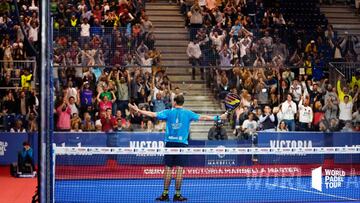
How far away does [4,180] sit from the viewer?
733 inches

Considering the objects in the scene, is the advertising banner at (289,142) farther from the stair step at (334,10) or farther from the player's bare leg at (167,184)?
the stair step at (334,10)

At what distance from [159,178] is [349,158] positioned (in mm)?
5172

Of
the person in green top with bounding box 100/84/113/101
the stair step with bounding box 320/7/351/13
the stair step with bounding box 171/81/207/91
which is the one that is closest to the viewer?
the stair step with bounding box 171/81/207/91

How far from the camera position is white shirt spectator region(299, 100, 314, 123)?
2145 cm

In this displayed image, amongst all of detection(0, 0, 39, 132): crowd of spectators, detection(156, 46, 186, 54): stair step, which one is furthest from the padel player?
detection(156, 46, 186, 54): stair step

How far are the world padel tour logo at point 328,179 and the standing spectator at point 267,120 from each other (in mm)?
2858

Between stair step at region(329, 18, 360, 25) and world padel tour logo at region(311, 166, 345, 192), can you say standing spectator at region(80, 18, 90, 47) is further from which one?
stair step at region(329, 18, 360, 25)

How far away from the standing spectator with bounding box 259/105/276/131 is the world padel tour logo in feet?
9.38

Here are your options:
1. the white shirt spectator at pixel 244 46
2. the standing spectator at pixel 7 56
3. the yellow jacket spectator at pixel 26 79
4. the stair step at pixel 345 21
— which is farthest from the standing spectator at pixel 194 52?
the stair step at pixel 345 21

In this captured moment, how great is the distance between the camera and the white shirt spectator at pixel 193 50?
23906mm

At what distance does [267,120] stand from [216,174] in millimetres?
3140

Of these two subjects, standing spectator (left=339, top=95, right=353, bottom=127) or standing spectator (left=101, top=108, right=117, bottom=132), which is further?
standing spectator (left=339, top=95, right=353, bottom=127)

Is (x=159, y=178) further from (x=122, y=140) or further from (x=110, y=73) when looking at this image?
(x=110, y=73)

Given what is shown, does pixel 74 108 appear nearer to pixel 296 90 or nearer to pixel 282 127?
pixel 282 127
